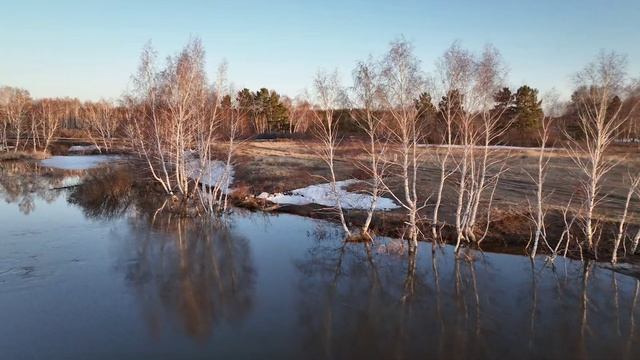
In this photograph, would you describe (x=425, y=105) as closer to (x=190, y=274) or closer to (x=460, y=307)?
(x=460, y=307)

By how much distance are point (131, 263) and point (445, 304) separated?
1099cm

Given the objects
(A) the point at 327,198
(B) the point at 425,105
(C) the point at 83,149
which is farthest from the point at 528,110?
(C) the point at 83,149

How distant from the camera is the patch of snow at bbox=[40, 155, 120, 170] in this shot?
48.1 metres

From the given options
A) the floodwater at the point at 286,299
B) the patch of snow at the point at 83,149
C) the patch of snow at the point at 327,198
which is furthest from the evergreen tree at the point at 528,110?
the patch of snow at the point at 83,149

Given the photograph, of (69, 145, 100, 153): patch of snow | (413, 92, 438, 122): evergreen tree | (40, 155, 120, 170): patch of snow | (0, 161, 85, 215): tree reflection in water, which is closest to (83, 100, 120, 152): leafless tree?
(69, 145, 100, 153): patch of snow

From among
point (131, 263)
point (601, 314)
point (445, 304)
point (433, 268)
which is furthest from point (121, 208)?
point (601, 314)

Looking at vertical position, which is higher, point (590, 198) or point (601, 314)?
point (590, 198)

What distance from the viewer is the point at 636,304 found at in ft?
44.9

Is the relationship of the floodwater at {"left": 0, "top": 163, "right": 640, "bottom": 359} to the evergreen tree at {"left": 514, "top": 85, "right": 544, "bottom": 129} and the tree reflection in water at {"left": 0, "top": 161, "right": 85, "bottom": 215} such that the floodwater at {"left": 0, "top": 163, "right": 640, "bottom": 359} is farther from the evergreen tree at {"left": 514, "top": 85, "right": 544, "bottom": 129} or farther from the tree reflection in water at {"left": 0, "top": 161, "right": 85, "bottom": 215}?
the evergreen tree at {"left": 514, "top": 85, "right": 544, "bottom": 129}

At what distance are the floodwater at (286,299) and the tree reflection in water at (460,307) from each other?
5 cm

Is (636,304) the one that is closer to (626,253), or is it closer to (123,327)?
(626,253)

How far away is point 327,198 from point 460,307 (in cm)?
1543

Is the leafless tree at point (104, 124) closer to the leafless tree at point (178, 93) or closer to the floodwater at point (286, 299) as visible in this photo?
the leafless tree at point (178, 93)

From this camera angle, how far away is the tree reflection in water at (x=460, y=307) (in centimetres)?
1102
